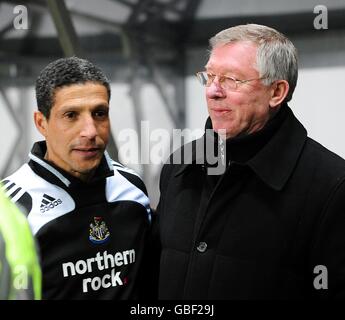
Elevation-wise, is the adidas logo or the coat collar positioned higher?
the coat collar

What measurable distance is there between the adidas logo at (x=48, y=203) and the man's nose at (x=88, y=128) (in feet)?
0.47

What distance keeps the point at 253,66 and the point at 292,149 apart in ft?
0.60

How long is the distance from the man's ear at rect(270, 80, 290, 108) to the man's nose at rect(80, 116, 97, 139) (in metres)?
0.36

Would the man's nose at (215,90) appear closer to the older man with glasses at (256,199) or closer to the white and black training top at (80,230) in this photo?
the older man with glasses at (256,199)

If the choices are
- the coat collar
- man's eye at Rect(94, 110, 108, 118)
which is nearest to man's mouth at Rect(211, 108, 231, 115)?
the coat collar

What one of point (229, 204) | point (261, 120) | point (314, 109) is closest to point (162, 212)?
point (229, 204)

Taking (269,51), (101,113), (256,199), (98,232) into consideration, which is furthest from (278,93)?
Answer: (98,232)

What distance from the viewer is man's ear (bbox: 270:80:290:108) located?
3.70ft

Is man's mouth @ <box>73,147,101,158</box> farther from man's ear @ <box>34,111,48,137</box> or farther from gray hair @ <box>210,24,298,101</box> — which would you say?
gray hair @ <box>210,24,298,101</box>

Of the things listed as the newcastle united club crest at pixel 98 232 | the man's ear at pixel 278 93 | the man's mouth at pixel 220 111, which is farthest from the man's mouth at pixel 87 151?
the man's ear at pixel 278 93

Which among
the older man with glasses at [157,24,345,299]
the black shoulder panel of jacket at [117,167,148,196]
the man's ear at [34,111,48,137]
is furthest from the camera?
the black shoulder panel of jacket at [117,167,148,196]

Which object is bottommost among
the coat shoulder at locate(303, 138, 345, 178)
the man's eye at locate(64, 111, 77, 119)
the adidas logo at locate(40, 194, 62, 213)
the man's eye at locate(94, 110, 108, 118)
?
the adidas logo at locate(40, 194, 62, 213)

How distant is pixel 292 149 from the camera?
3.59ft

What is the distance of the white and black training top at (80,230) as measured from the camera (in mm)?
1103
